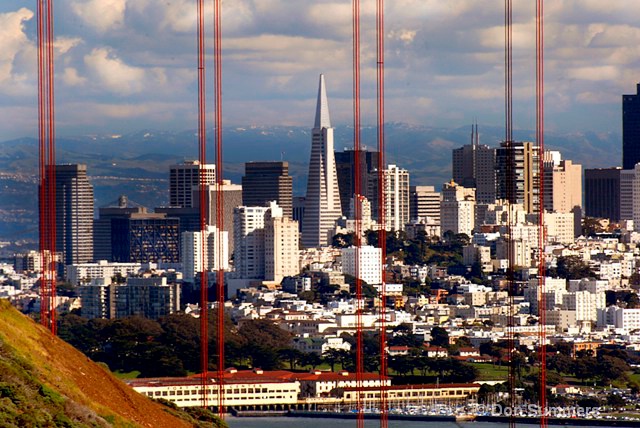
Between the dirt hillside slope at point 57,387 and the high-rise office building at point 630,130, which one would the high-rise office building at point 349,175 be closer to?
the high-rise office building at point 630,130

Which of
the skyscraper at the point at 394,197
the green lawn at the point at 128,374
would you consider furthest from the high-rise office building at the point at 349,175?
the green lawn at the point at 128,374

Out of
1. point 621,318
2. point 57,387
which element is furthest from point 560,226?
point 57,387

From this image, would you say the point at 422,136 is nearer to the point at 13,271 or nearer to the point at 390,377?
the point at 13,271

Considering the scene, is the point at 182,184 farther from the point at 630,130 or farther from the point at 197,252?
the point at 630,130

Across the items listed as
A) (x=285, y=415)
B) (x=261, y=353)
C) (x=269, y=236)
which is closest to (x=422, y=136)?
(x=269, y=236)

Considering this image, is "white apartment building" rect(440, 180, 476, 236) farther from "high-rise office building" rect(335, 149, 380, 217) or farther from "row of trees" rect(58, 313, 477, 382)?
"row of trees" rect(58, 313, 477, 382)

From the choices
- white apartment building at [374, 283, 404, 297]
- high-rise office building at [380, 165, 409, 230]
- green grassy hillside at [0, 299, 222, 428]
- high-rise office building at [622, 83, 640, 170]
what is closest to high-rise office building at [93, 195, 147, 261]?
high-rise office building at [380, 165, 409, 230]
